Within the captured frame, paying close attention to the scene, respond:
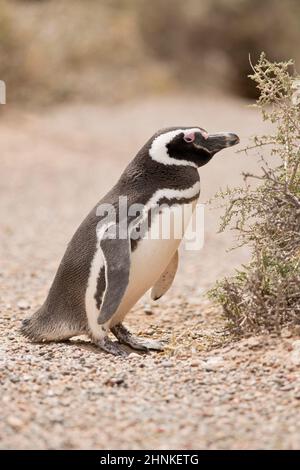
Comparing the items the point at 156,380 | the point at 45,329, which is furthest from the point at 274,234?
the point at 45,329

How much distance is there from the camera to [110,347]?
3.42 m

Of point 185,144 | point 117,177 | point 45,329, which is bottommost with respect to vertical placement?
point 45,329

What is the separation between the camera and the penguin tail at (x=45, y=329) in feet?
11.6

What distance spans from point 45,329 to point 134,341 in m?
0.39

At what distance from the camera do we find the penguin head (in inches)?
135

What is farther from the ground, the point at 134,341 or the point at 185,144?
the point at 185,144

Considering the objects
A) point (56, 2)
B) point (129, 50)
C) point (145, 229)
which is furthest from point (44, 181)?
point (56, 2)

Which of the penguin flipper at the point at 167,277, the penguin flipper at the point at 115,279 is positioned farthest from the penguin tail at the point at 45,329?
the penguin flipper at the point at 167,277

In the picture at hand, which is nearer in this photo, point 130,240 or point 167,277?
point 130,240

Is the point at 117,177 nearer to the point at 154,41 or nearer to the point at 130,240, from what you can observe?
the point at 130,240

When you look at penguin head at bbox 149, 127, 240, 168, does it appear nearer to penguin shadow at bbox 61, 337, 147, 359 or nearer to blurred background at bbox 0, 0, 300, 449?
blurred background at bbox 0, 0, 300, 449
